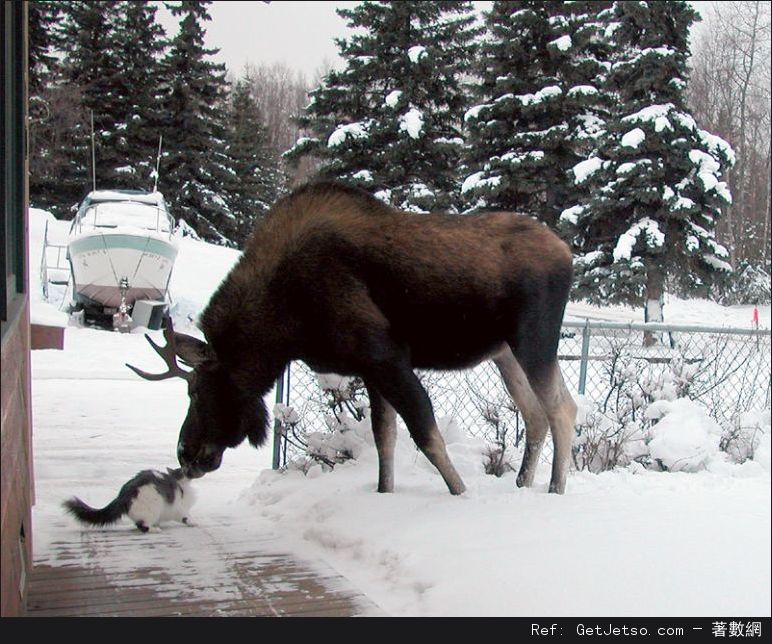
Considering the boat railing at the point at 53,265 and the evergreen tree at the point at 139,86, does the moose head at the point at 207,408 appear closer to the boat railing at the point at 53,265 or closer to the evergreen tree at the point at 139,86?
the evergreen tree at the point at 139,86

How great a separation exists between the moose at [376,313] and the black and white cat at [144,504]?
0.17 metres

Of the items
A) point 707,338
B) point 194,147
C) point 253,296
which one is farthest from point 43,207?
point 707,338

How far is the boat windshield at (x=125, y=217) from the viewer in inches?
472

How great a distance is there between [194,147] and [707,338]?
4.52 m

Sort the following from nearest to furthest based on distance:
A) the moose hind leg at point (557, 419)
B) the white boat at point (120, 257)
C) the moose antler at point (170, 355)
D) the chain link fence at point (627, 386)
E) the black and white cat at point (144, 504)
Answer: the black and white cat at point (144, 504) → the moose hind leg at point (557, 419) → the moose antler at point (170, 355) → the chain link fence at point (627, 386) → the white boat at point (120, 257)

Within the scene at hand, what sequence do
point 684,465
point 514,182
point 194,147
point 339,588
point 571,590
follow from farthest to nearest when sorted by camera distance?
1. point 514,182
2. point 194,147
3. point 684,465
4. point 339,588
5. point 571,590

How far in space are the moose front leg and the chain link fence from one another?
3.71ft

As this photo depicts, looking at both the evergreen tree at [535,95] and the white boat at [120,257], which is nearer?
the evergreen tree at [535,95]

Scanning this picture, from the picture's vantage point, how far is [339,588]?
3.08 metres

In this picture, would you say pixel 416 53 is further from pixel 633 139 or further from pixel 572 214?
pixel 572 214

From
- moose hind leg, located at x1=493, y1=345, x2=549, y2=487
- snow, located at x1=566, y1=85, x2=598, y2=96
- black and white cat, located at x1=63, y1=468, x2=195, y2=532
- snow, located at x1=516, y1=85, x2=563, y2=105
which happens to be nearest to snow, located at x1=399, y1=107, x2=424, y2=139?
snow, located at x1=516, y1=85, x2=563, y2=105

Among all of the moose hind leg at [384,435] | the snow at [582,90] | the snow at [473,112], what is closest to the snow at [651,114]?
the snow at [582,90]

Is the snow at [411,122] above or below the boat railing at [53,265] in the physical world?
above
